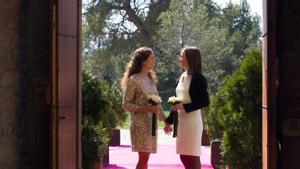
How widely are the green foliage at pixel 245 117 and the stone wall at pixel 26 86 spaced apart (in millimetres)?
2112

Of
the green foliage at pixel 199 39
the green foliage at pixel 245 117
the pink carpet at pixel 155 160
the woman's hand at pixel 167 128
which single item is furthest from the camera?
the green foliage at pixel 199 39

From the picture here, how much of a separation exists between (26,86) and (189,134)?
1.67m

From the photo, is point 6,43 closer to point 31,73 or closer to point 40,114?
point 31,73

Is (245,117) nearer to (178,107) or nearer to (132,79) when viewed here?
(178,107)

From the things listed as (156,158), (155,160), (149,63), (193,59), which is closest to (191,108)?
(193,59)

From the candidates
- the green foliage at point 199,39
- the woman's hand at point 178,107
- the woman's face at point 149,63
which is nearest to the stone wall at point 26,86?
the woman's face at point 149,63

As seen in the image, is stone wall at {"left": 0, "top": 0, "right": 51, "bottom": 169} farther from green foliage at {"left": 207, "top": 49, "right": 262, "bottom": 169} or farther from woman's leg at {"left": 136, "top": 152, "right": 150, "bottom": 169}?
green foliage at {"left": 207, "top": 49, "right": 262, "bottom": 169}

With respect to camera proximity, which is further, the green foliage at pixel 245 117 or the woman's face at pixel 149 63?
the green foliage at pixel 245 117

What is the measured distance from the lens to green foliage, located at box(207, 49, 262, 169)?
608 cm

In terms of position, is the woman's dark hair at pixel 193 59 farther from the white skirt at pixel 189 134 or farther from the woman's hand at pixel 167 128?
the woman's hand at pixel 167 128

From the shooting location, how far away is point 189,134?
18.3 ft

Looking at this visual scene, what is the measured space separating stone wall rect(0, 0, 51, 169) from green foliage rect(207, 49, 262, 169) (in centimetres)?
211

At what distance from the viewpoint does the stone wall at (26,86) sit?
523cm

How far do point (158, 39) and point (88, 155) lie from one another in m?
19.5
